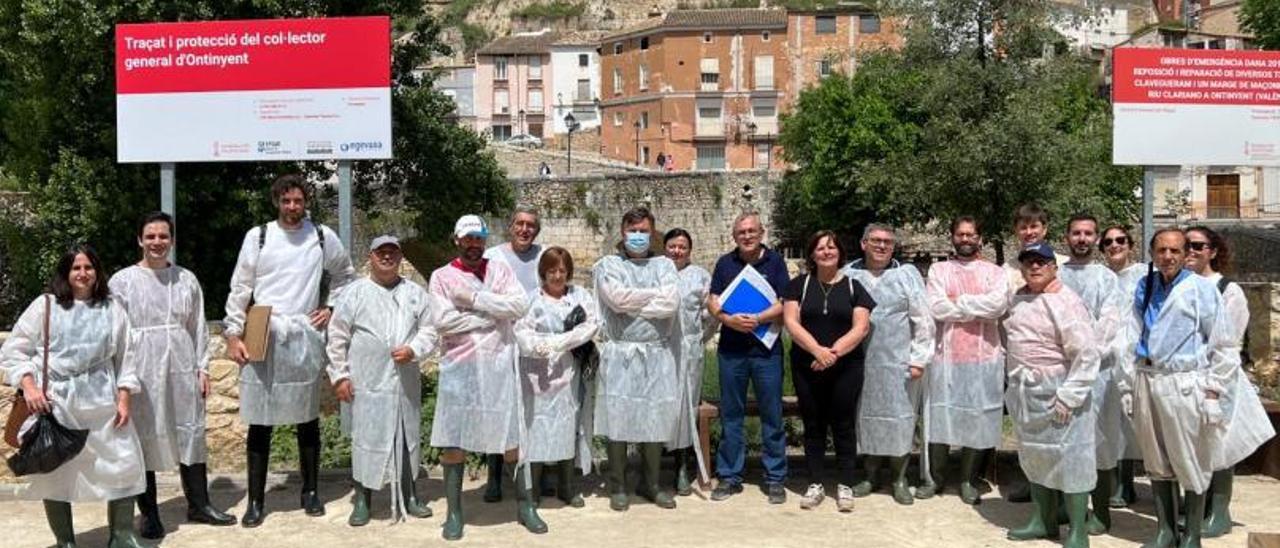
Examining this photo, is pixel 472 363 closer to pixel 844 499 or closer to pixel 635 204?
pixel 844 499

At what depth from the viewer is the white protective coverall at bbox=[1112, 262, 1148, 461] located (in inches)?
236

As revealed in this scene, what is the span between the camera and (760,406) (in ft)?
23.0

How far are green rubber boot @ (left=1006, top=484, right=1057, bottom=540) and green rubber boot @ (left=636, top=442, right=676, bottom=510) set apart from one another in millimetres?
1948

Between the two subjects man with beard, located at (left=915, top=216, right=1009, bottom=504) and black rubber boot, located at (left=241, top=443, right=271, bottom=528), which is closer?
black rubber boot, located at (left=241, top=443, right=271, bottom=528)

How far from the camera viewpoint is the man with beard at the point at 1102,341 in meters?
6.04

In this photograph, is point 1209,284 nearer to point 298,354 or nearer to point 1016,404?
point 1016,404

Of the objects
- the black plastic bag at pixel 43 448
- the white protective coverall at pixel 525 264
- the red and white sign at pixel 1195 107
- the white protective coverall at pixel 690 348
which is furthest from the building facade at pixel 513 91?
the black plastic bag at pixel 43 448

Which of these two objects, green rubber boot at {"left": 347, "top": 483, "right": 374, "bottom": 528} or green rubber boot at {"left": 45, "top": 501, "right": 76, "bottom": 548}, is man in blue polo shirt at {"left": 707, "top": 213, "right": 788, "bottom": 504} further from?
green rubber boot at {"left": 45, "top": 501, "right": 76, "bottom": 548}

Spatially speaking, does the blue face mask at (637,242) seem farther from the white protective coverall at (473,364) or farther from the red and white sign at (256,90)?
the red and white sign at (256,90)

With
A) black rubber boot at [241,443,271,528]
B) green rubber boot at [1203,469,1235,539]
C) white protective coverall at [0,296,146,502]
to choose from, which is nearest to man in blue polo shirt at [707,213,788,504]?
green rubber boot at [1203,469,1235,539]

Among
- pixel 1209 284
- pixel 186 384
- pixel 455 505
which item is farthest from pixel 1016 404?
pixel 186 384

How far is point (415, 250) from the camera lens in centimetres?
2186

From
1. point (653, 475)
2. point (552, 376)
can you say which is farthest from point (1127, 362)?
point (552, 376)

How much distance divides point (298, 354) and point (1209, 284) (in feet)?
15.7
